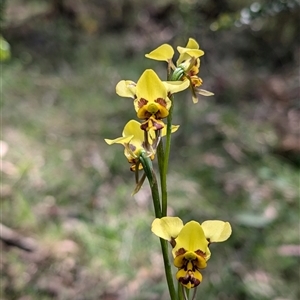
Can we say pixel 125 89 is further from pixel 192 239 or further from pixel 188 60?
pixel 192 239

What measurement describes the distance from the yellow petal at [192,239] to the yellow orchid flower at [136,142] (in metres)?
0.12

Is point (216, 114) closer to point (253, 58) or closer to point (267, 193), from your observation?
point (267, 193)

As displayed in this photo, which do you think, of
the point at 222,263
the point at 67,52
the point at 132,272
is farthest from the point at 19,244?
the point at 67,52

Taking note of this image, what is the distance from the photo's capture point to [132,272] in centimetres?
160

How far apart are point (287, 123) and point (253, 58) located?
122 centimetres

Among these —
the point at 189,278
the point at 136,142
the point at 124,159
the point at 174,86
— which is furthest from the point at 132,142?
the point at 124,159

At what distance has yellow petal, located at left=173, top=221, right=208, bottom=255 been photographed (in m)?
0.59

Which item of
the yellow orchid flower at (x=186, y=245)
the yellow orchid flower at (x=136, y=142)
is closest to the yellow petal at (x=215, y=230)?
the yellow orchid flower at (x=186, y=245)

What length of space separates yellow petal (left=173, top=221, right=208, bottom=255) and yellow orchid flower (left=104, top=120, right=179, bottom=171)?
0.12 m

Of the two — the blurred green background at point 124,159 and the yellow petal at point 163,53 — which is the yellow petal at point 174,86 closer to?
the yellow petal at point 163,53

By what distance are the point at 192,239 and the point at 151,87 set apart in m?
0.22

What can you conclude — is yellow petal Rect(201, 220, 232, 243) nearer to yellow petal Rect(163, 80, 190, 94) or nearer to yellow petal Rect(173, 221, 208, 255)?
yellow petal Rect(173, 221, 208, 255)

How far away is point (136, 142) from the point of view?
26.4 inches

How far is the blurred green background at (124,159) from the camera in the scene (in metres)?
1.58
